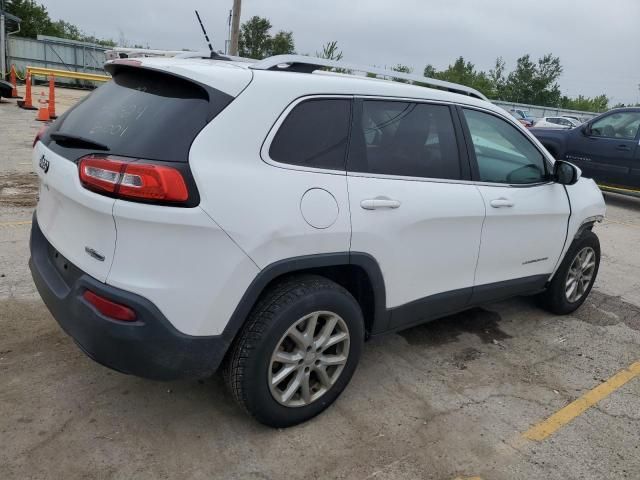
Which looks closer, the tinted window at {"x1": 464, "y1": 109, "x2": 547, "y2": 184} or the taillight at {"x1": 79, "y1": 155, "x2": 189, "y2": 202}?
the taillight at {"x1": 79, "y1": 155, "x2": 189, "y2": 202}

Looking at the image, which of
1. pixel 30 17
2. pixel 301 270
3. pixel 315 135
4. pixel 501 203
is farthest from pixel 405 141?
pixel 30 17

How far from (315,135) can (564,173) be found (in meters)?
2.22

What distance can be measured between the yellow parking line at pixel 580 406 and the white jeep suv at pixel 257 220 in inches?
34.3

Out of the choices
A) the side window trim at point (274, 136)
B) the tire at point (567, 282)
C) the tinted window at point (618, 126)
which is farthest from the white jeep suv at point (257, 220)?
the tinted window at point (618, 126)

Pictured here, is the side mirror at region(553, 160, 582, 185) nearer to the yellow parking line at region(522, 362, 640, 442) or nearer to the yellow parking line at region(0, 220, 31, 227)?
the yellow parking line at region(522, 362, 640, 442)

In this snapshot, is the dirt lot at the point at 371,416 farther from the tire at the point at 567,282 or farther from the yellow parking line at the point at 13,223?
the yellow parking line at the point at 13,223

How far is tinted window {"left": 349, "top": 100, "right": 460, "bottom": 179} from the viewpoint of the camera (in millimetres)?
2836

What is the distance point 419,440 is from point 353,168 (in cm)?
144

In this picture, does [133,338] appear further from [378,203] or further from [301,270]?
[378,203]

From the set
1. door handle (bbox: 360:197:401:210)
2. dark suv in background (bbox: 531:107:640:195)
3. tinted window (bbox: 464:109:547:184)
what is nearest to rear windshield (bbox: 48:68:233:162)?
door handle (bbox: 360:197:401:210)

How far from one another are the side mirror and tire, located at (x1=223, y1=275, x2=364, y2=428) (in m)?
2.09

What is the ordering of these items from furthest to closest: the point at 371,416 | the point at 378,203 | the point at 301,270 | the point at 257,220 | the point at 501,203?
the point at 501,203 < the point at 371,416 < the point at 378,203 < the point at 301,270 < the point at 257,220

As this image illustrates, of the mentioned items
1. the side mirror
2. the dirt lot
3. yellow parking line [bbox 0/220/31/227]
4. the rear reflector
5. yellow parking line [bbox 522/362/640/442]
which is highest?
the side mirror

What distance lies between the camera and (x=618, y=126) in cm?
984
